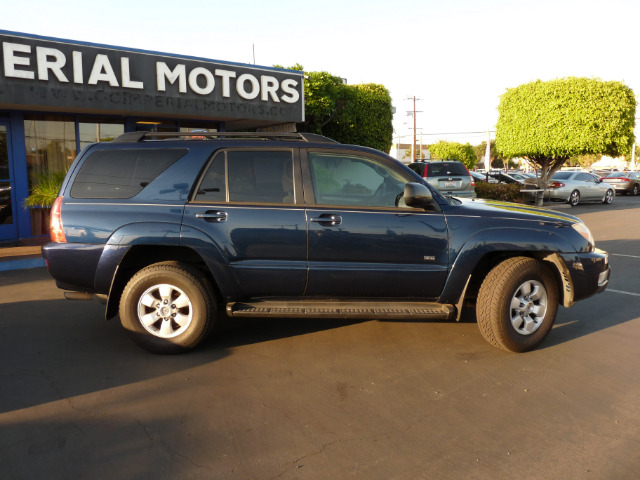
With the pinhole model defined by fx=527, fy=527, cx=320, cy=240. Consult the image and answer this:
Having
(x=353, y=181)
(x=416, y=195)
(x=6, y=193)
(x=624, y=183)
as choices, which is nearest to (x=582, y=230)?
(x=416, y=195)

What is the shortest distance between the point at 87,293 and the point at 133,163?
47.8 inches

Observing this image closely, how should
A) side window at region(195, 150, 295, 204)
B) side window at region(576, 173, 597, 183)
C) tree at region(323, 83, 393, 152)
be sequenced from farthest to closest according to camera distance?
1. side window at region(576, 173, 597, 183)
2. tree at region(323, 83, 393, 152)
3. side window at region(195, 150, 295, 204)

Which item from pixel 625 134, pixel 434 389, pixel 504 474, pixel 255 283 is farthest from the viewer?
pixel 625 134

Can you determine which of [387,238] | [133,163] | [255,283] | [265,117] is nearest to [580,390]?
[387,238]

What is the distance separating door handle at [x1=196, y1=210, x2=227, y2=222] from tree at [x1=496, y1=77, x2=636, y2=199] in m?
19.6

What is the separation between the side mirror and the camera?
4.35 meters

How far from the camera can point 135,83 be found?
11.0m

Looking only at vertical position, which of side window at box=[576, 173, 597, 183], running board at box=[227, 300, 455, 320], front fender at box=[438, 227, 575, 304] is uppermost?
side window at box=[576, 173, 597, 183]

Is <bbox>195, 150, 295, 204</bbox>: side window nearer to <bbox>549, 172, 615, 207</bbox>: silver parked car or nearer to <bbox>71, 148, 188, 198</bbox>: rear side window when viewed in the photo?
<bbox>71, 148, 188, 198</bbox>: rear side window

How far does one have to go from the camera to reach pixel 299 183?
14.9 ft

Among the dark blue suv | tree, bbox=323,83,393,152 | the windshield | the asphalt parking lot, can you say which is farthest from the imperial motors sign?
the windshield

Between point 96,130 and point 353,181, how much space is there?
9.83 metres

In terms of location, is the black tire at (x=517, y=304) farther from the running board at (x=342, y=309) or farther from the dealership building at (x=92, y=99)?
the dealership building at (x=92, y=99)

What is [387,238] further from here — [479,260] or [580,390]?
[580,390]
